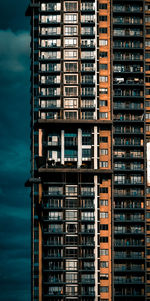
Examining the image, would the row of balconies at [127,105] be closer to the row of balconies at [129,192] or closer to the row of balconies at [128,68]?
the row of balconies at [128,68]

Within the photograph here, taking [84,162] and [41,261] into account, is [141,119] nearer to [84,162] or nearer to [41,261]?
[84,162]

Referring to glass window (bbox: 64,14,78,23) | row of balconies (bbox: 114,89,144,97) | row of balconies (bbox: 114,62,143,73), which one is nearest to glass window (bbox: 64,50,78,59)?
glass window (bbox: 64,14,78,23)

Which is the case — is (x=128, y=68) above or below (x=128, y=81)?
above

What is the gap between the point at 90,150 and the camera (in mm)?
117000

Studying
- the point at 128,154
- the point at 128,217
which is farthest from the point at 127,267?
the point at 128,154

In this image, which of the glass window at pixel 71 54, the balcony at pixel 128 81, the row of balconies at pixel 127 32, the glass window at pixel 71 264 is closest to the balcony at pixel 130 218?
the glass window at pixel 71 264

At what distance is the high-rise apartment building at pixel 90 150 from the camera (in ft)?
371

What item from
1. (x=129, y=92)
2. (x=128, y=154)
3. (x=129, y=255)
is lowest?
(x=129, y=255)

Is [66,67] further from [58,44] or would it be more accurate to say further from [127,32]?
[127,32]

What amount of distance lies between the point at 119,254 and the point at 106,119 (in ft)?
73.6

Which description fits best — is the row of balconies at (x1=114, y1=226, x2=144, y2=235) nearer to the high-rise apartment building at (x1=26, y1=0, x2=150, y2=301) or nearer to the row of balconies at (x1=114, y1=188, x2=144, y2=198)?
the high-rise apartment building at (x1=26, y1=0, x2=150, y2=301)

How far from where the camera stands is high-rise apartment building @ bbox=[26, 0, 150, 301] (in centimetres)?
11300

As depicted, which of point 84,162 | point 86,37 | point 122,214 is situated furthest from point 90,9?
point 122,214

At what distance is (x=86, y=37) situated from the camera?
119m
